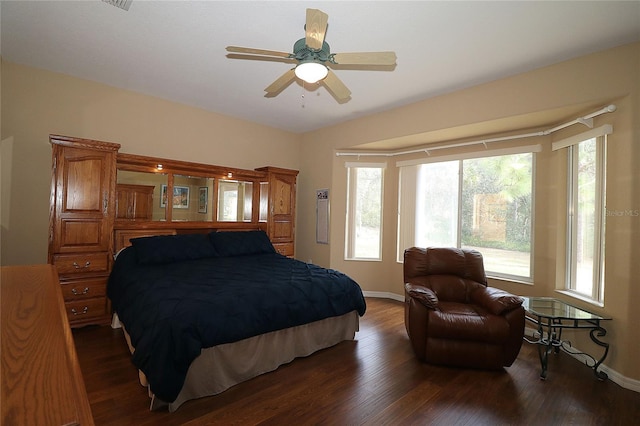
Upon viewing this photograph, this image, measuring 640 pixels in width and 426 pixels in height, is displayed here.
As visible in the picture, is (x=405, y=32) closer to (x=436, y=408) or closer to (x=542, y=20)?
(x=542, y=20)

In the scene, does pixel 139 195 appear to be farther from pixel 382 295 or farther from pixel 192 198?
pixel 382 295

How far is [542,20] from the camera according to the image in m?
2.24

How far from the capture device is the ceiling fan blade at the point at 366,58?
2068 mm

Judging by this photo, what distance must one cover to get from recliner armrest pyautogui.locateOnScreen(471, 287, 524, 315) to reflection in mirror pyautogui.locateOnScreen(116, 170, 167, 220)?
3856mm

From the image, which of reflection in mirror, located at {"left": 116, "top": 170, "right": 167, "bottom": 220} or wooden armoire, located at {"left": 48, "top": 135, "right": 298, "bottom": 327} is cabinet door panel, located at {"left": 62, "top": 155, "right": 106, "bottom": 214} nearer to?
wooden armoire, located at {"left": 48, "top": 135, "right": 298, "bottom": 327}

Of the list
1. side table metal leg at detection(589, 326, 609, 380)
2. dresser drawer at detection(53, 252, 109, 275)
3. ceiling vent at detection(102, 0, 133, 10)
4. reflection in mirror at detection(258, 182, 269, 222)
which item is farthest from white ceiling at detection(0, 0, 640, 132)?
side table metal leg at detection(589, 326, 609, 380)

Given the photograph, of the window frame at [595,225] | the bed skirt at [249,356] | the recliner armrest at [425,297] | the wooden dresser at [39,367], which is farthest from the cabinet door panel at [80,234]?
the window frame at [595,225]

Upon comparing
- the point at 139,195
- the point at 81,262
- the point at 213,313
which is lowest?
the point at 213,313

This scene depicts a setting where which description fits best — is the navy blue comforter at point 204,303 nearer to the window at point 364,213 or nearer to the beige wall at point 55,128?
the beige wall at point 55,128

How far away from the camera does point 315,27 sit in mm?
1893

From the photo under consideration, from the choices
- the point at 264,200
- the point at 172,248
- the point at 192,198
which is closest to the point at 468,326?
the point at 172,248

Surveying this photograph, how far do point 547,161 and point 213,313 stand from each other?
387 cm

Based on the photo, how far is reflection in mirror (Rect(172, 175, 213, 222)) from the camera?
160 inches

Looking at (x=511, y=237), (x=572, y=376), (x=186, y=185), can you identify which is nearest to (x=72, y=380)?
(x=572, y=376)
